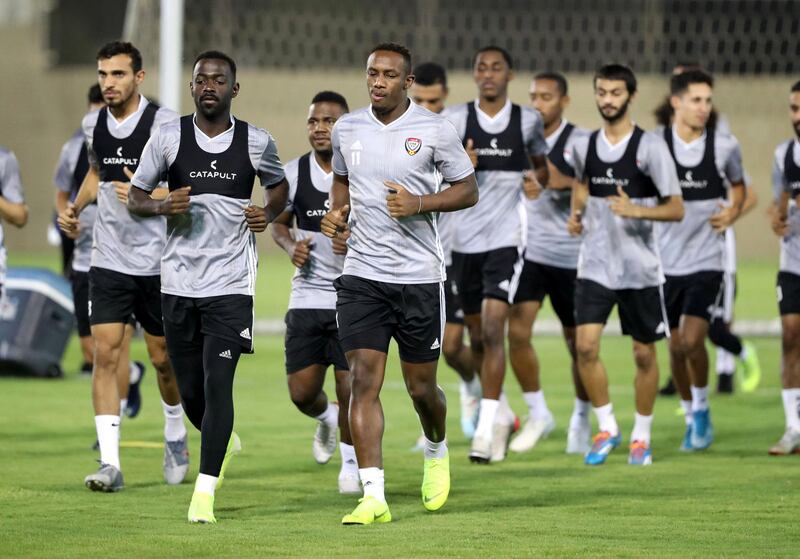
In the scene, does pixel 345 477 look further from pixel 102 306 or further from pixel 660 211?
pixel 660 211

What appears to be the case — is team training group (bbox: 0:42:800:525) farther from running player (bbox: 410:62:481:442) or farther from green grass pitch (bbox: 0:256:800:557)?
green grass pitch (bbox: 0:256:800:557)

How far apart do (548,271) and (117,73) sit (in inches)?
159

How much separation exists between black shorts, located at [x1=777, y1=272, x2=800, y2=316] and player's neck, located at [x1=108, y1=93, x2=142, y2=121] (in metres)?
5.00

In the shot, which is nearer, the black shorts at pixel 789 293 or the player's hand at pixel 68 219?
the player's hand at pixel 68 219

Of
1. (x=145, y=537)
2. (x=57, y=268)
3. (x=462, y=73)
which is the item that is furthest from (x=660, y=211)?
(x=462, y=73)

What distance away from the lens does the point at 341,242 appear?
8.12 m

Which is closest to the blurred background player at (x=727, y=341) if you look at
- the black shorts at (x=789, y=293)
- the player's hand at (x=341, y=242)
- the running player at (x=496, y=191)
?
the black shorts at (x=789, y=293)

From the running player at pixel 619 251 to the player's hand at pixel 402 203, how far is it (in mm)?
2808

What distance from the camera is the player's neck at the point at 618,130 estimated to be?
10336 mm

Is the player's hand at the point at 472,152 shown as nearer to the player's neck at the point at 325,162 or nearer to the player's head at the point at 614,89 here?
the player's head at the point at 614,89

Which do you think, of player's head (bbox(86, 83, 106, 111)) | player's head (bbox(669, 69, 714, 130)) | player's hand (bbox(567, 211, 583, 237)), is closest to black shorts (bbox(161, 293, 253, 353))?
player's hand (bbox(567, 211, 583, 237))

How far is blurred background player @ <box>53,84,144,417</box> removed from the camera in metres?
11.0

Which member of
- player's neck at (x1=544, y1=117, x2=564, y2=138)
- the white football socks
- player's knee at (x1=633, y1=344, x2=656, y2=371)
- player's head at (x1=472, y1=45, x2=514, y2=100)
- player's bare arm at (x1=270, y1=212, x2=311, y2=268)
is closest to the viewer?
the white football socks

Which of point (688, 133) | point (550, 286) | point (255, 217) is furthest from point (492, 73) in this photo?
point (255, 217)
